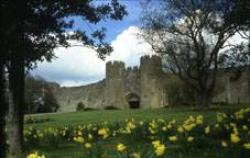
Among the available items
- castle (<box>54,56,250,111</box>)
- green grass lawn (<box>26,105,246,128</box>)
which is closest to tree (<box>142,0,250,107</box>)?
green grass lawn (<box>26,105,246,128</box>)

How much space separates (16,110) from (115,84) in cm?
5676

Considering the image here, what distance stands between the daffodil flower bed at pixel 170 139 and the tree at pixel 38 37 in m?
0.77

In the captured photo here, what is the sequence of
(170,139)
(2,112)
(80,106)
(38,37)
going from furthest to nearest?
(80,106), (38,37), (170,139), (2,112)

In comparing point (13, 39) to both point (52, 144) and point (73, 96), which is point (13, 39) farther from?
point (73, 96)

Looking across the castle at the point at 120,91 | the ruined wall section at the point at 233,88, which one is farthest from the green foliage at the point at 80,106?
the ruined wall section at the point at 233,88

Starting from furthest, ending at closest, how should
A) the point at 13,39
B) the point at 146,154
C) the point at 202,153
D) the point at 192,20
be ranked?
the point at 192,20 → the point at 13,39 → the point at 202,153 → the point at 146,154

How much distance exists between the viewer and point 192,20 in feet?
117

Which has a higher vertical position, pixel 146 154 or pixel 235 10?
pixel 235 10

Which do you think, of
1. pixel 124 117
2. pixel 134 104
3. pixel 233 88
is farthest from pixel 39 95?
pixel 124 117

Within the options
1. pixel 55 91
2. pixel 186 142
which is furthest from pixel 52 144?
pixel 55 91

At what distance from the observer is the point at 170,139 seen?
30.5 feet

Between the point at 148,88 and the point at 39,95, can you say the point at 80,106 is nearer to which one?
the point at 39,95

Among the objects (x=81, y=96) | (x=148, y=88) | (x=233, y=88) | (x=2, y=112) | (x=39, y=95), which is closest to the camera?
(x=2, y=112)

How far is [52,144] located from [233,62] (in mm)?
19370
